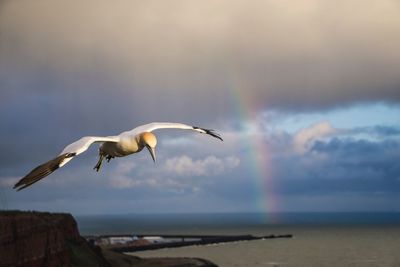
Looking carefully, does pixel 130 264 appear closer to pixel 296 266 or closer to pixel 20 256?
pixel 20 256

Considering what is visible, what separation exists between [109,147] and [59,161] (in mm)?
3118

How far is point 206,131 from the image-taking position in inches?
757

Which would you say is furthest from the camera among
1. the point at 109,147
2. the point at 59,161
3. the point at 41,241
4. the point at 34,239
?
the point at 41,241

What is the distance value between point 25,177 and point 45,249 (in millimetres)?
41262

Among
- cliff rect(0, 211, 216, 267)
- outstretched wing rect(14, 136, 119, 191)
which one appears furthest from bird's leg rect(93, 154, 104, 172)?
cliff rect(0, 211, 216, 267)

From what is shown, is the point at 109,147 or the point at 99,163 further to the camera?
the point at 99,163

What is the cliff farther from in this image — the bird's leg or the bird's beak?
the bird's beak

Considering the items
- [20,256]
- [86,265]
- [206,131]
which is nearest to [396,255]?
[86,265]

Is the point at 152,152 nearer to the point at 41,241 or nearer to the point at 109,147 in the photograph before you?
the point at 109,147

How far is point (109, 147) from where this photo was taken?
16375 millimetres

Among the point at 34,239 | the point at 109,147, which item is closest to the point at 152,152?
→ the point at 109,147

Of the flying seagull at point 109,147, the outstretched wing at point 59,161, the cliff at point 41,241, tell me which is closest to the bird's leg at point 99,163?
the flying seagull at point 109,147

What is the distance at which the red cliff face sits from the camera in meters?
48.4

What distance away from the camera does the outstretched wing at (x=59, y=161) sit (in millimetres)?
11846
